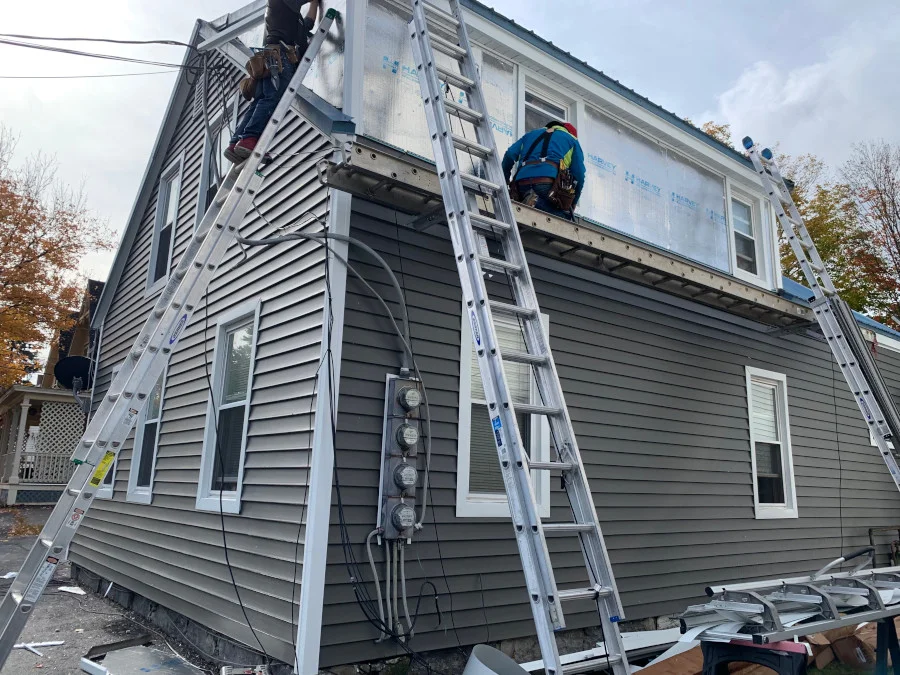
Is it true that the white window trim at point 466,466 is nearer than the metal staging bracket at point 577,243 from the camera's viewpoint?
No

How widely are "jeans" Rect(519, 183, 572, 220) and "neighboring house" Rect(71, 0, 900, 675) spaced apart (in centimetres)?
30

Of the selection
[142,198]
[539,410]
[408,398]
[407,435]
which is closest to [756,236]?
[408,398]

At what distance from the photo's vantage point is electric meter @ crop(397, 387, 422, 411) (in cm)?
467

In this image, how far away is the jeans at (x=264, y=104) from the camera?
507 centimetres

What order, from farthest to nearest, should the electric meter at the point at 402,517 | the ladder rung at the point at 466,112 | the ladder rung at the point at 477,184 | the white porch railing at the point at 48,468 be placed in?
Result: 1. the white porch railing at the point at 48,468
2. the electric meter at the point at 402,517
3. the ladder rung at the point at 466,112
4. the ladder rung at the point at 477,184

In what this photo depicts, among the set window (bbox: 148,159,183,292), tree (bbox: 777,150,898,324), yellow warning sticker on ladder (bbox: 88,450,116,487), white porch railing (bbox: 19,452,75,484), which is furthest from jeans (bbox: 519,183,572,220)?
white porch railing (bbox: 19,452,75,484)

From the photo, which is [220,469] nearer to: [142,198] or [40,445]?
[142,198]

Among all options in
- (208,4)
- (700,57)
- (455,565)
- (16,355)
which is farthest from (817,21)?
(16,355)

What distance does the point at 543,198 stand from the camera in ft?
18.8

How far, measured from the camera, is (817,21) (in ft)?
62.1

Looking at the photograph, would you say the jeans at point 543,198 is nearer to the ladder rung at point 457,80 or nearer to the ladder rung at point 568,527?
the ladder rung at point 457,80

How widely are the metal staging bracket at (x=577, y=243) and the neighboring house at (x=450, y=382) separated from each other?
0.03 metres

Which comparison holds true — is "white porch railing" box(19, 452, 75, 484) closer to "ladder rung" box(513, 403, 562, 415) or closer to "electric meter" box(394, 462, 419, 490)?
"electric meter" box(394, 462, 419, 490)

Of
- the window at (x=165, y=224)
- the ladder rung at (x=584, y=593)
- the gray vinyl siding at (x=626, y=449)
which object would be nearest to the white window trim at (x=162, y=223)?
the window at (x=165, y=224)
